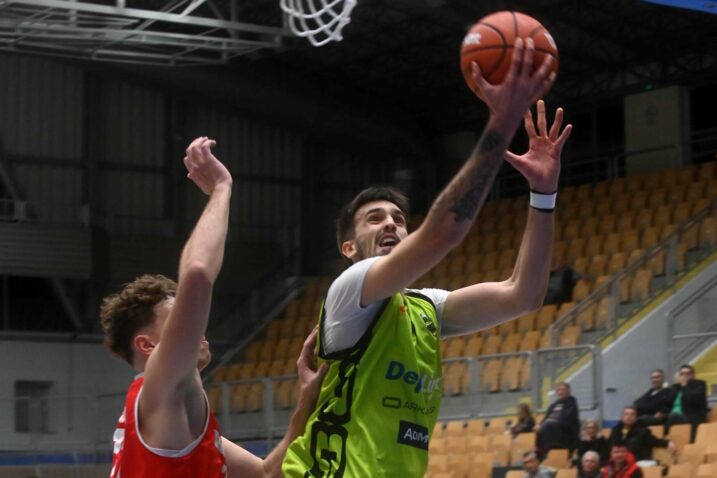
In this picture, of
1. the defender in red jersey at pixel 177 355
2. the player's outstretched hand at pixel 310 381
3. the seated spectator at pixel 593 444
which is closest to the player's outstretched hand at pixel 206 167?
the defender in red jersey at pixel 177 355

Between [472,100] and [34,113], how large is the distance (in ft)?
26.5

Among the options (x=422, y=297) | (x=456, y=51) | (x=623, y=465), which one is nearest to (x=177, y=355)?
(x=422, y=297)

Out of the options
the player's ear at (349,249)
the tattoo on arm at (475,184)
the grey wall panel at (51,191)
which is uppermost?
the grey wall panel at (51,191)

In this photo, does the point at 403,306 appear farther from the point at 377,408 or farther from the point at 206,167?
the point at 206,167

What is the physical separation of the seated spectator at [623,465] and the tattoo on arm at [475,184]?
361 inches

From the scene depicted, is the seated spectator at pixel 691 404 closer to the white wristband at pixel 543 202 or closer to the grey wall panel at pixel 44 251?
the white wristband at pixel 543 202

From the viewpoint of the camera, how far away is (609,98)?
81.0 ft

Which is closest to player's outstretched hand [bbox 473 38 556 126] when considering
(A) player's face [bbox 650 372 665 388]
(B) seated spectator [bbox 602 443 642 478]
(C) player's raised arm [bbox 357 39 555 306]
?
(C) player's raised arm [bbox 357 39 555 306]

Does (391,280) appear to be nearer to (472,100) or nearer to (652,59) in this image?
(652,59)

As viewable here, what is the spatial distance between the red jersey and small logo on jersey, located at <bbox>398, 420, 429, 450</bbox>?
0.53 metres

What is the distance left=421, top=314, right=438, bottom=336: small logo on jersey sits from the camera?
436cm

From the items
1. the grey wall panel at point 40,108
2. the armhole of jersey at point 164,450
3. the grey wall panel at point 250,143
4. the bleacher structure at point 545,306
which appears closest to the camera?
the armhole of jersey at point 164,450

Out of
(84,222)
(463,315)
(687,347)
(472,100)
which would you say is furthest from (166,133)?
(463,315)

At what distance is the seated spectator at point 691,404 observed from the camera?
45.0ft
